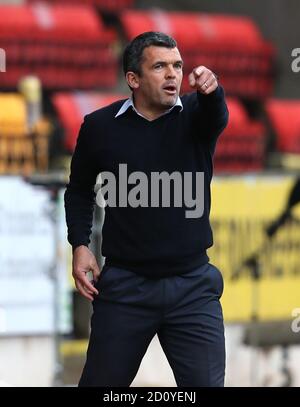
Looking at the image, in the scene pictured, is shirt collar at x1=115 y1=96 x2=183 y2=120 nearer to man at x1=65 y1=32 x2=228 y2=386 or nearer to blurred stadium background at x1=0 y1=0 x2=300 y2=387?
man at x1=65 y1=32 x2=228 y2=386

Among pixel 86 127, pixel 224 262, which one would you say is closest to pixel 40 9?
pixel 224 262

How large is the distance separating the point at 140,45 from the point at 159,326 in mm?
1121

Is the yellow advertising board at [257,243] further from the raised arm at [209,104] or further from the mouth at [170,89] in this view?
the mouth at [170,89]

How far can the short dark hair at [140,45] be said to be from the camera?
438 centimetres

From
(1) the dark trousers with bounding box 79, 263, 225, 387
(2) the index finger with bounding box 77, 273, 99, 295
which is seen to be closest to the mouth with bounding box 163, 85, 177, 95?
(1) the dark trousers with bounding box 79, 263, 225, 387

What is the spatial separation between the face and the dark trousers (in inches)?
27.4

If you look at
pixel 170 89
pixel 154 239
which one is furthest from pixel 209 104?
pixel 154 239

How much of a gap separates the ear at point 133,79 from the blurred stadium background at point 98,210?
327 centimetres

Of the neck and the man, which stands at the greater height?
the neck

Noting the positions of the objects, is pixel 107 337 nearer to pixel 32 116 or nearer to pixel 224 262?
pixel 224 262

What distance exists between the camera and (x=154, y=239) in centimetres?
442

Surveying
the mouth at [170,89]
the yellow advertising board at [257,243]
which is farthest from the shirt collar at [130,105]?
the yellow advertising board at [257,243]

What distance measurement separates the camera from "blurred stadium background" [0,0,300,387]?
8.06 m

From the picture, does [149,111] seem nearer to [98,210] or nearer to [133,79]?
[133,79]
